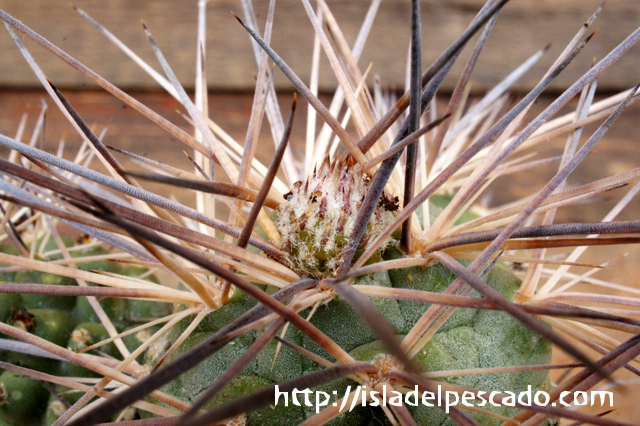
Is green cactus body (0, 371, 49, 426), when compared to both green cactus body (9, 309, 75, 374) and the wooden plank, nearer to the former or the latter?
green cactus body (9, 309, 75, 374)

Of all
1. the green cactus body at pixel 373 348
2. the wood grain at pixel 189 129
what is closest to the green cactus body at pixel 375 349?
the green cactus body at pixel 373 348

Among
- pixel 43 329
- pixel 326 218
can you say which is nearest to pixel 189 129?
pixel 43 329

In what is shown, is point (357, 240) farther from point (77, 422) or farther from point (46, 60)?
point (46, 60)

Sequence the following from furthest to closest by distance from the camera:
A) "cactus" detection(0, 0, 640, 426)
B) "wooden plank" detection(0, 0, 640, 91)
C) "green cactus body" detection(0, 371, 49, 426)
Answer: "wooden plank" detection(0, 0, 640, 91) < "green cactus body" detection(0, 371, 49, 426) < "cactus" detection(0, 0, 640, 426)

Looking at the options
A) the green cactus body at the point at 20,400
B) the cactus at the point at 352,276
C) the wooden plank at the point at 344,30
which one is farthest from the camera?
the wooden plank at the point at 344,30

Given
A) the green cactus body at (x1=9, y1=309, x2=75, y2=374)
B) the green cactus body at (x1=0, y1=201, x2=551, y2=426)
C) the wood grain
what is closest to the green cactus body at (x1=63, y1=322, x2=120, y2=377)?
the green cactus body at (x1=9, y1=309, x2=75, y2=374)

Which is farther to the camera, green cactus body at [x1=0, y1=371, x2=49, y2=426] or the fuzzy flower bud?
green cactus body at [x1=0, y1=371, x2=49, y2=426]

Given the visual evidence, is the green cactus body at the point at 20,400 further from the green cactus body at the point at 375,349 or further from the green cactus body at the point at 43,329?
the green cactus body at the point at 375,349

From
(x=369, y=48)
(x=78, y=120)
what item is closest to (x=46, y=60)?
(x=369, y=48)

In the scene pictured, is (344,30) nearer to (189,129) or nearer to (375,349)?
(189,129)
